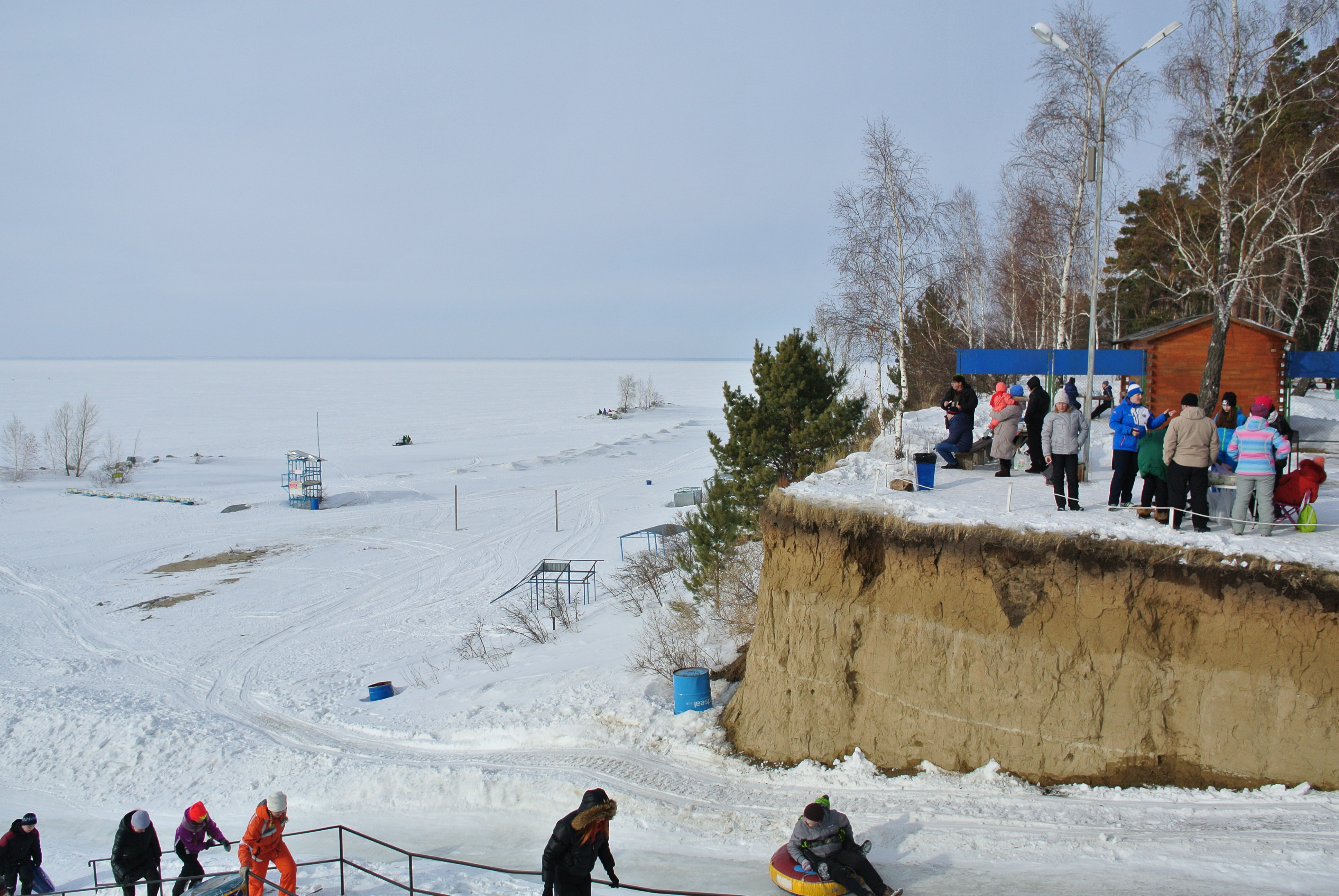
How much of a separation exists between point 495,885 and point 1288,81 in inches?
864

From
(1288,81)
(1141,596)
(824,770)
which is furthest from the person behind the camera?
(1288,81)

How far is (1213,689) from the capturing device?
8773mm

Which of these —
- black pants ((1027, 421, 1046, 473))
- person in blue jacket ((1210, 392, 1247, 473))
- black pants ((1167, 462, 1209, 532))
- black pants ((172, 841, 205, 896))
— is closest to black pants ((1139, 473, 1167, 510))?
black pants ((1167, 462, 1209, 532))

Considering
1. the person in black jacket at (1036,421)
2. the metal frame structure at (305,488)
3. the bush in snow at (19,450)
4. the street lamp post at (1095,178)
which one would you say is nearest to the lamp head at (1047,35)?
the street lamp post at (1095,178)

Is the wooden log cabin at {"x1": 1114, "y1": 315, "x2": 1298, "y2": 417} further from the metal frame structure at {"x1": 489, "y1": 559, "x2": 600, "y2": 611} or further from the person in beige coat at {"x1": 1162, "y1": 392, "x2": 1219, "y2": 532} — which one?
the metal frame structure at {"x1": 489, "y1": 559, "x2": 600, "y2": 611}

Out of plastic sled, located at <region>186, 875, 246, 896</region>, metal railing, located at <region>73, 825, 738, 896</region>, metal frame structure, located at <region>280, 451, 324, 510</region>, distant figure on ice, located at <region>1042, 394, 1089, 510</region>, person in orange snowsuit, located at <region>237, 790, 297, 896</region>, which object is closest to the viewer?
metal railing, located at <region>73, 825, 738, 896</region>

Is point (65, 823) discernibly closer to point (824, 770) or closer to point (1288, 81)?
point (824, 770)

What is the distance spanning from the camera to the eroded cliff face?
8500 millimetres

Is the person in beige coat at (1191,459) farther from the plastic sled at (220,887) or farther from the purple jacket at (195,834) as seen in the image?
the purple jacket at (195,834)

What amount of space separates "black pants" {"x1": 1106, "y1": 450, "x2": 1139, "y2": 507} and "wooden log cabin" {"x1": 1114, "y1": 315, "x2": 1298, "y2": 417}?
10.9m

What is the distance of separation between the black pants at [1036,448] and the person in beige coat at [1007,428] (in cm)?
74

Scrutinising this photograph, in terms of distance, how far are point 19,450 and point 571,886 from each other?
69157mm

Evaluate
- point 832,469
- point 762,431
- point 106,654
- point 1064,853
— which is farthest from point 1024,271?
point 106,654

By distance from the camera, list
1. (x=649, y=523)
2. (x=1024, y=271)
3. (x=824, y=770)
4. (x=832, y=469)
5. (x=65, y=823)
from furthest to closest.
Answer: (x=649, y=523) < (x=1024, y=271) < (x=832, y=469) < (x=65, y=823) < (x=824, y=770)
